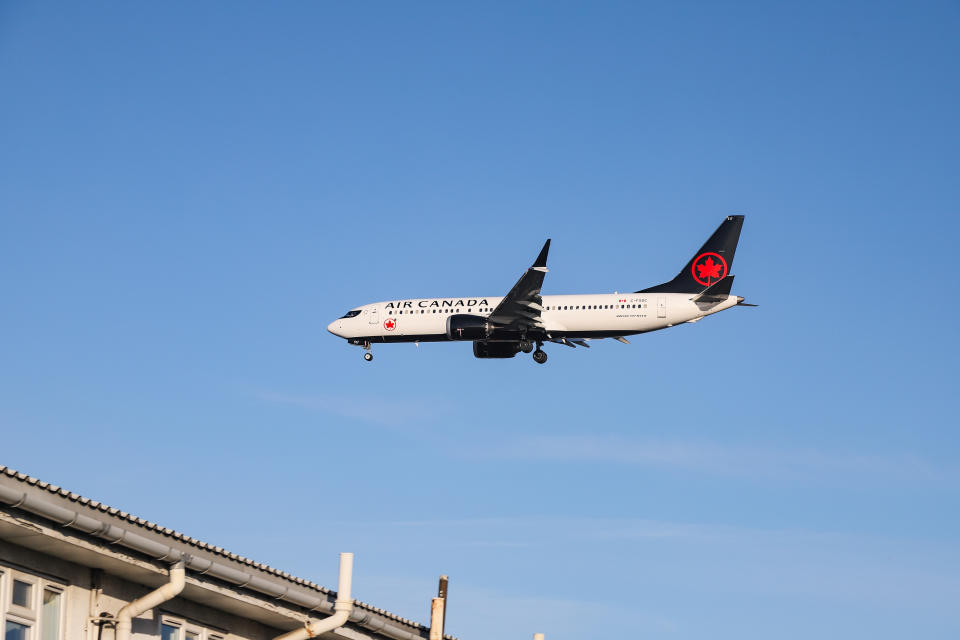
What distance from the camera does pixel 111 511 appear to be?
67.4 feet

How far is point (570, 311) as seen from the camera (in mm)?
A: 66250

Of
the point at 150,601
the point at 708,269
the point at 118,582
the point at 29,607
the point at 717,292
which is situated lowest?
the point at 29,607

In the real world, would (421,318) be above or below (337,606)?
above

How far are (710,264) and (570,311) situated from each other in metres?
8.99

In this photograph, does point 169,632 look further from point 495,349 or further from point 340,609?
point 495,349

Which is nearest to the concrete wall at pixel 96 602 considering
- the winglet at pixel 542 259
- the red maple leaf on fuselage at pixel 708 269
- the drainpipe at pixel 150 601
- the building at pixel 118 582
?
the building at pixel 118 582

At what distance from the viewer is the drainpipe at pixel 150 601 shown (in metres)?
22.0

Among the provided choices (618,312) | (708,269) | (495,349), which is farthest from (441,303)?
(708,269)

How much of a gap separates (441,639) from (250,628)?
13.6 ft

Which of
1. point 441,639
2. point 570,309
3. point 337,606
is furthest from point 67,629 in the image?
point 570,309

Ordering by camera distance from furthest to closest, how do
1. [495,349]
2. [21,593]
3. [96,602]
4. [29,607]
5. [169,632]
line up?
[495,349], [169,632], [96,602], [29,607], [21,593]

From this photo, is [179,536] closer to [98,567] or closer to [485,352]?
[98,567]

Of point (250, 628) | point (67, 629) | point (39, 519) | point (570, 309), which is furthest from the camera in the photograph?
point (570, 309)

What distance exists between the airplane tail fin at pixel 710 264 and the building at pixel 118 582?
4360 cm
